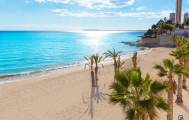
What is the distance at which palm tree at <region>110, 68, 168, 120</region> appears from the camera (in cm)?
1198

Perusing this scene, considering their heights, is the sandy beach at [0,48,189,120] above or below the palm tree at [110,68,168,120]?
below

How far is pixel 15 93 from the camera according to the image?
3186cm

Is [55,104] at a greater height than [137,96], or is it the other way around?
[137,96]

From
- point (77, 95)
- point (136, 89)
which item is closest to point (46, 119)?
point (77, 95)

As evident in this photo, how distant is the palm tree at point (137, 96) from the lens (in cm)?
1198

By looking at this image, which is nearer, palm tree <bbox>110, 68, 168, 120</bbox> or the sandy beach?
palm tree <bbox>110, 68, 168, 120</bbox>

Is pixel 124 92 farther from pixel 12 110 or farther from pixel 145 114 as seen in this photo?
pixel 12 110

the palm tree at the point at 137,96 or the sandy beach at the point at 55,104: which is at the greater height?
the palm tree at the point at 137,96

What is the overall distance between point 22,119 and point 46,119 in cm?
175

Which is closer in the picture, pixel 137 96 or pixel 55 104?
pixel 137 96

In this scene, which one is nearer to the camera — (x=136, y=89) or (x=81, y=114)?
(x=136, y=89)

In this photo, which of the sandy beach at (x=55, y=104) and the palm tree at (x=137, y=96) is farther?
the sandy beach at (x=55, y=104)

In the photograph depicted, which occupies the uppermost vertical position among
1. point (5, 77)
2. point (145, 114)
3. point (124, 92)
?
point (124, 92)

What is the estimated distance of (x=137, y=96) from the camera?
40.3 feet
